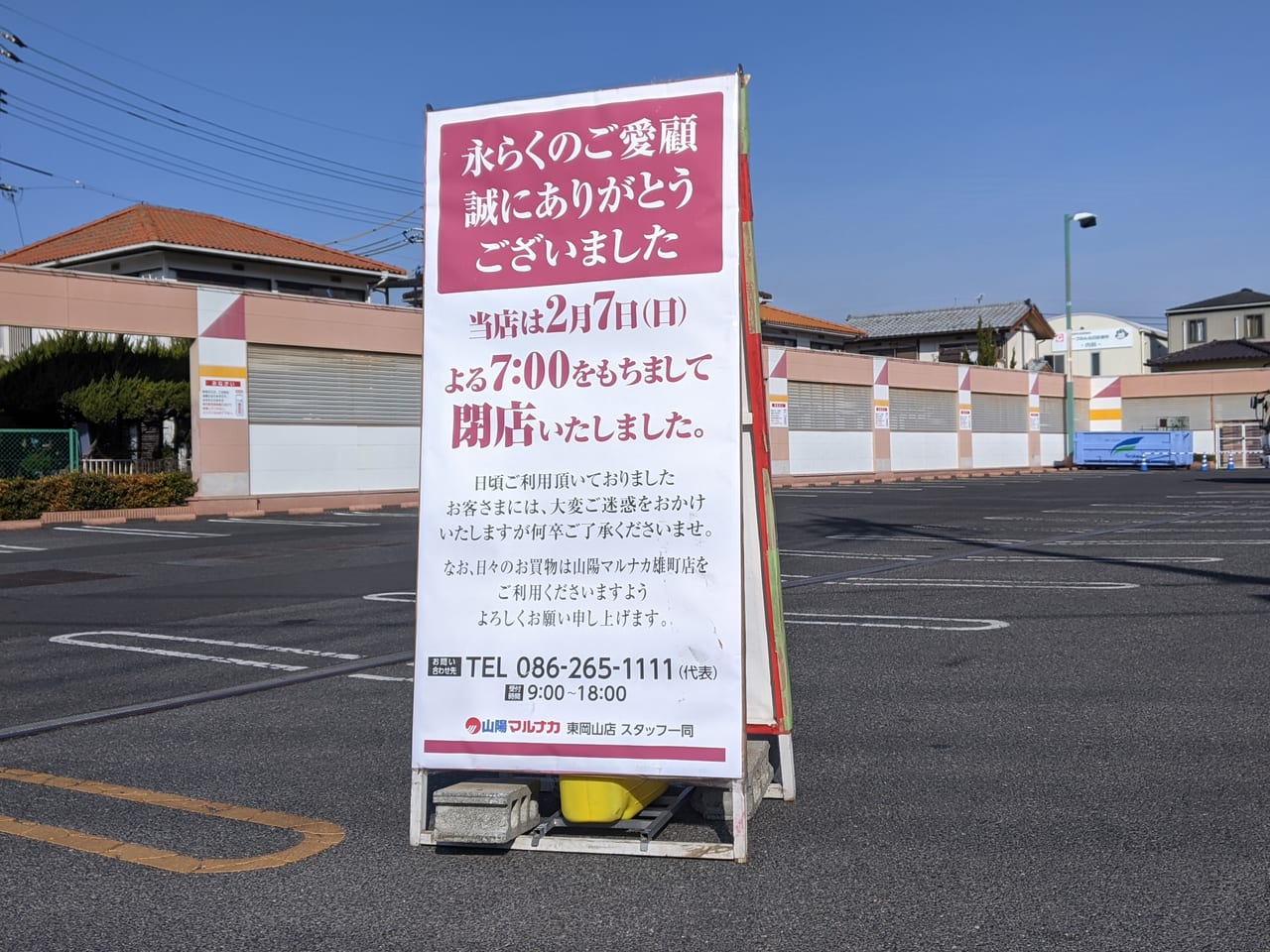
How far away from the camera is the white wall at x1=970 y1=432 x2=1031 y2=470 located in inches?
2028

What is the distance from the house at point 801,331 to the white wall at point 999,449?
8985 millimetres

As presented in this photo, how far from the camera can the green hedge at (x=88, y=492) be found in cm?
2191

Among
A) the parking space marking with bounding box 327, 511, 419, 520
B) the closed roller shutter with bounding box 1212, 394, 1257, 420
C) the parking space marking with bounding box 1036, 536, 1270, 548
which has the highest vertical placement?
the closed roller shutter with bounding box 1212, 394, 1257, 420

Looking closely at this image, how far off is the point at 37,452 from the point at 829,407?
26390mm

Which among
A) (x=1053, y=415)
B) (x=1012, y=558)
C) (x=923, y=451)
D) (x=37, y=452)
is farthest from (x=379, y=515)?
(x=1053, y=415)

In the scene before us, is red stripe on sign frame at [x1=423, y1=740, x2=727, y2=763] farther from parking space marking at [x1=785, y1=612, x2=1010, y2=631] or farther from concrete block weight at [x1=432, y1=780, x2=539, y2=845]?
parking space marking at [x1=785, y1=612, x2=1010, y2=631]

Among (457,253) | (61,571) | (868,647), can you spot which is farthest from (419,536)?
(61,571)

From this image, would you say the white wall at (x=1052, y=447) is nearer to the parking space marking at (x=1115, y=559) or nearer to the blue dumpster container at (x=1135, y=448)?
the blue dumpster container at (x=1135, y=448)

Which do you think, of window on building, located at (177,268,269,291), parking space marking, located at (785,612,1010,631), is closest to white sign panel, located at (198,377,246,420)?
window on building, located at (177,268,269,291)

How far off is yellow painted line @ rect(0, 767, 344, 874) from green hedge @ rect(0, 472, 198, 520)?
18361mm

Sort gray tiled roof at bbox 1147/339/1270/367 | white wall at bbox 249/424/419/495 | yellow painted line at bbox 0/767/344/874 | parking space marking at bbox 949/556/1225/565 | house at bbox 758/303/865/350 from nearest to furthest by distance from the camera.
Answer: yellow painted line at bbox 0/767/344/874 → parking space marking at bbox 949/556/1225/565 → white wall at bbox 249/424/419/495 → house at bbox 758/303/865/350 → gray tiled roof at bbox 1147/339/1270/367

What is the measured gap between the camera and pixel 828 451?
43.0m

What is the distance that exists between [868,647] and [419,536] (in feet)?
14.8

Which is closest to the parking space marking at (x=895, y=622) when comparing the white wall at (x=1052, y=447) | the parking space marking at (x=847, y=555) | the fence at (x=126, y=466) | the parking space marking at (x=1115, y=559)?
the parking space marking at (x=1115, y=559)
